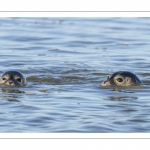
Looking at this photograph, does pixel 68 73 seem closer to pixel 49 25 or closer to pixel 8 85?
pixel 8 85

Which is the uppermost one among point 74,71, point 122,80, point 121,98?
point 74,71

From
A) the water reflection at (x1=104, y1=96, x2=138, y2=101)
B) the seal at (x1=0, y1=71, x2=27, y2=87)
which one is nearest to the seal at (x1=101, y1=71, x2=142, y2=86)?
the water reflection at (x1=104, y1=96, x2=138, y2=101)

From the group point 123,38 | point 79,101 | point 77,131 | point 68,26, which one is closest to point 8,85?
point 79,101

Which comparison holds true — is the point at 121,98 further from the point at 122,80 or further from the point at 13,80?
the point at 13,80

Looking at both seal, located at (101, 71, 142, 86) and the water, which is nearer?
the water

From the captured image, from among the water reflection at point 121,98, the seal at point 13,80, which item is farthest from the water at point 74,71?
the seal at point 13,80

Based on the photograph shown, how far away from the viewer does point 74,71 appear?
615 inches

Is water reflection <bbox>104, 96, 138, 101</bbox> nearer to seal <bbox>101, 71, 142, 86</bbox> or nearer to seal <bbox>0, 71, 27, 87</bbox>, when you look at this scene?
seal <bbox>101, 71, 142, 86</bbox>

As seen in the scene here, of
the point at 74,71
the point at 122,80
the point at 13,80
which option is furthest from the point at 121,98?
the point at 74,71

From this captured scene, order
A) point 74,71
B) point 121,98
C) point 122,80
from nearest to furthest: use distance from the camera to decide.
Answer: point 121,98 → point 122,80 → point 74,71

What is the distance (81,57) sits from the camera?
57.6ft

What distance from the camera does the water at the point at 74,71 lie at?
10.8 meters

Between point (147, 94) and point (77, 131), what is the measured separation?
11.2ft

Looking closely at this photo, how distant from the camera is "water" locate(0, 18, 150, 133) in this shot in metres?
10.8
